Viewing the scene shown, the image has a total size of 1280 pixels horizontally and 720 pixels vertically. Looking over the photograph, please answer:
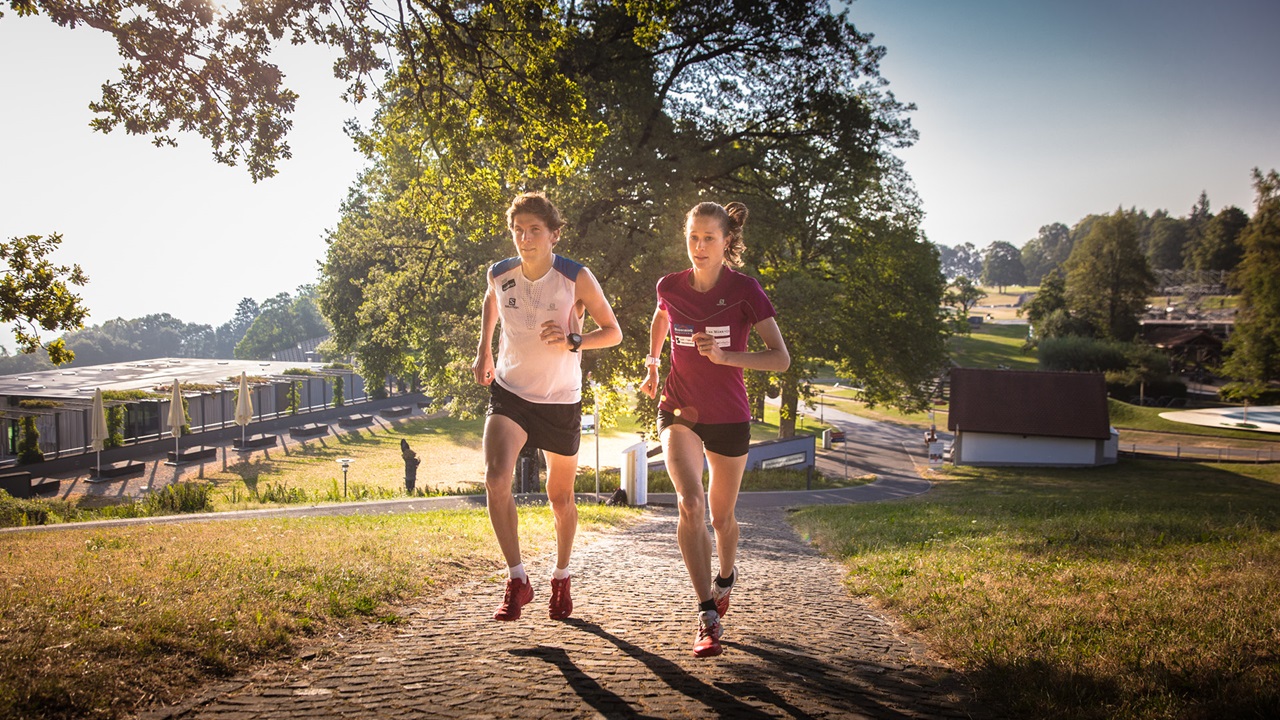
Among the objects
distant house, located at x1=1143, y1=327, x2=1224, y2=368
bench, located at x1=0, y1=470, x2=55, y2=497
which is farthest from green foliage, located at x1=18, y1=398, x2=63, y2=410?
distant house, located at x1=1143, y1=327, x2=1224, y2=368

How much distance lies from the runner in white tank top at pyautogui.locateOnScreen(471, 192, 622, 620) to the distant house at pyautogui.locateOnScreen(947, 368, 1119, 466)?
126ft

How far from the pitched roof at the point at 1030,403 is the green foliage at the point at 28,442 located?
125 ft

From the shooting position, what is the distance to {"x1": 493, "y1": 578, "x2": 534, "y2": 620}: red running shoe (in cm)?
485

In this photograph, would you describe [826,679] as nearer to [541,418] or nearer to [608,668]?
[608,668]

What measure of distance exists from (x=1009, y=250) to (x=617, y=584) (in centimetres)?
19826

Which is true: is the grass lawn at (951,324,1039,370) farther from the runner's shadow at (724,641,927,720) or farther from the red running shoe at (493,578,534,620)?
the red running shoe at (493,578,534,620)

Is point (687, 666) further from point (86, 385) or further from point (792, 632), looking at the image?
point (86, 385)

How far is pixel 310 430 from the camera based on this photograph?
42656 millimetres

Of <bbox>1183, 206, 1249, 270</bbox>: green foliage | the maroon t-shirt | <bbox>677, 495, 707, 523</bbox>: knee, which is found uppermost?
<bbox>1183, 206, 1249, 270</bbox>: green foliage

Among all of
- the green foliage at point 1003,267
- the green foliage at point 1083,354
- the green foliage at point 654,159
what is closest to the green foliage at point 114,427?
the green foliage at point 654,159

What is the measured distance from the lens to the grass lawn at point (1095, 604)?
360 cm

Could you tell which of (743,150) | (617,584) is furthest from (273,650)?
(743,150)

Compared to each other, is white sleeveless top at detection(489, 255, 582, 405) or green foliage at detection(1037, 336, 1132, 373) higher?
white sleeveless top at detection(489, 255, 582, 405)

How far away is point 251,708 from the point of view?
3.42 meters
